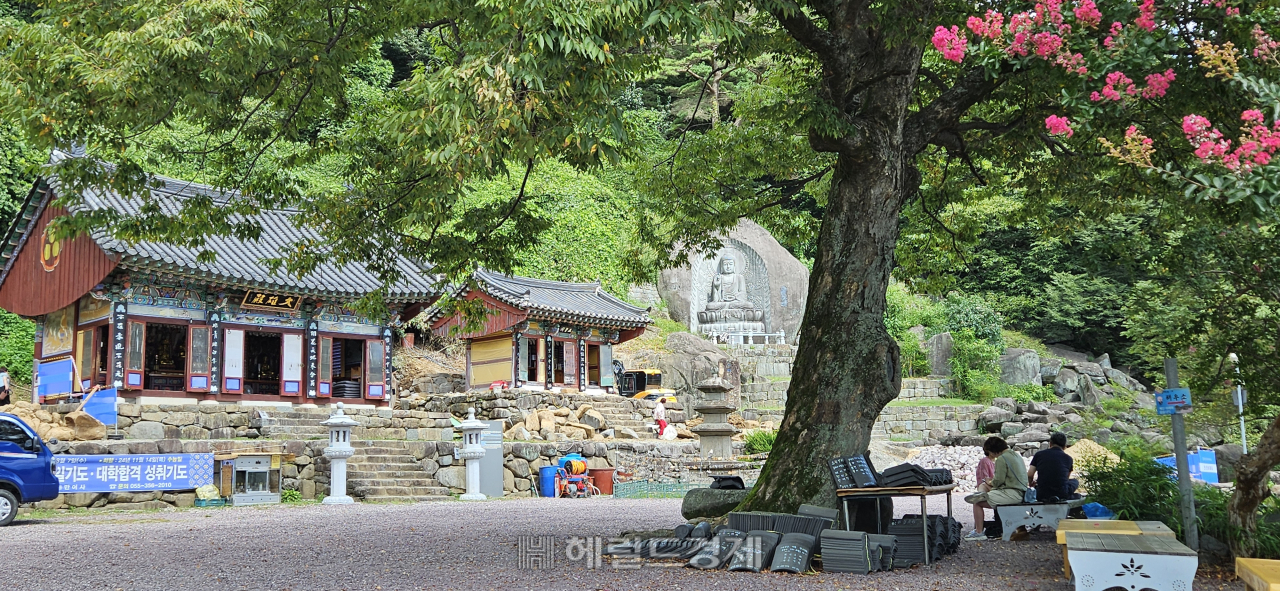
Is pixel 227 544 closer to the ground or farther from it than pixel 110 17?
closer to the ground

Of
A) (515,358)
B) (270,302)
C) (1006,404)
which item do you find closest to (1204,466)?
(1006,404)

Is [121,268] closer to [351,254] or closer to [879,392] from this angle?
[351,254]

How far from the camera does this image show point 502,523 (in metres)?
11.6

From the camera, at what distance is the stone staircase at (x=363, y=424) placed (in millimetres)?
19484

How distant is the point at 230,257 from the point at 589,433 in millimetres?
9144

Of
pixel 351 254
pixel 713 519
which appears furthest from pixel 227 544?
pixel 713 519

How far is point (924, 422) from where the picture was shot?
1153 inches

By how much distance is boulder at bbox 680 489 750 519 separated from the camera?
366 inches

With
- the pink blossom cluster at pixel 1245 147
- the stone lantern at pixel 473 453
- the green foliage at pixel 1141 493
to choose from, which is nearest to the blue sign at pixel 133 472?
the stone lantern at pixel 473 453

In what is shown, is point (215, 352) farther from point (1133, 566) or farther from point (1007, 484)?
point (1133, 566)

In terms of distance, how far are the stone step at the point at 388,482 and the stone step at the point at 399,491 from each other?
0.24 ft

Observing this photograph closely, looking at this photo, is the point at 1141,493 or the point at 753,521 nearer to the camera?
the point at 753,521

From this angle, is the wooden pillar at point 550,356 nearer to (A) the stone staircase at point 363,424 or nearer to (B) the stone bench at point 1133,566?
(A) the stone staircase at point 363,424

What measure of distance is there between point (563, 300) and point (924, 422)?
11937 millimetres
